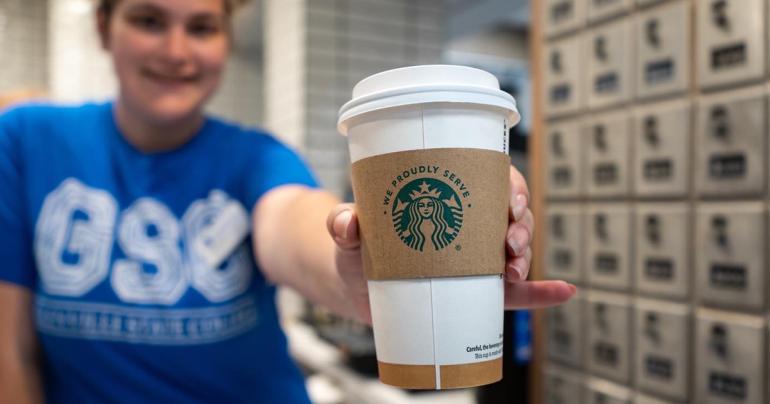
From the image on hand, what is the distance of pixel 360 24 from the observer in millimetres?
3477

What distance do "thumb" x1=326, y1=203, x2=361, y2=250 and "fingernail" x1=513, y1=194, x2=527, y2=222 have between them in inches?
6.0

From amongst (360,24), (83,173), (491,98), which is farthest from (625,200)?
(360,24)

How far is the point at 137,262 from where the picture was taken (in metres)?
1.00

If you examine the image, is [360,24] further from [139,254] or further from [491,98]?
[491,98]

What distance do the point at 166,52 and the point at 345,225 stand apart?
25.5 inches

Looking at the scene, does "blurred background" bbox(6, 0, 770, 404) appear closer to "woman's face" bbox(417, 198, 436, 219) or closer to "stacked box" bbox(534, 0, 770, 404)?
"stacked box" bbox(534, 0, 770, 404)

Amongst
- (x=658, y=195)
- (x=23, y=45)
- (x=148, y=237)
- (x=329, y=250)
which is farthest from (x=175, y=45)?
(x=23, y=45)

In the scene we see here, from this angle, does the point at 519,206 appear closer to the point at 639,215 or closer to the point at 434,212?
the point at 434,212

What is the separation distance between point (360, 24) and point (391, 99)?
124 inches

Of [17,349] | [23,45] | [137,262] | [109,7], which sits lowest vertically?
[17,349]

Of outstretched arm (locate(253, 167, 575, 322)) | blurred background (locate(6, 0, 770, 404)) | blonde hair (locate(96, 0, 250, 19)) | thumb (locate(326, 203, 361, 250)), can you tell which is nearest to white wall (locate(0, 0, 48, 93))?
blurred background (locate(6, 0, 770, 404))

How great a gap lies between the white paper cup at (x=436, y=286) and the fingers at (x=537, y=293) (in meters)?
0.06

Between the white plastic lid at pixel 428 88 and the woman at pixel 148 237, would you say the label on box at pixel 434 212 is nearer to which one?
the white plastic lid at pixel 428 88

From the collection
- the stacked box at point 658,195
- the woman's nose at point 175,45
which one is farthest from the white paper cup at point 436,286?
the stacked box at point 658,195
